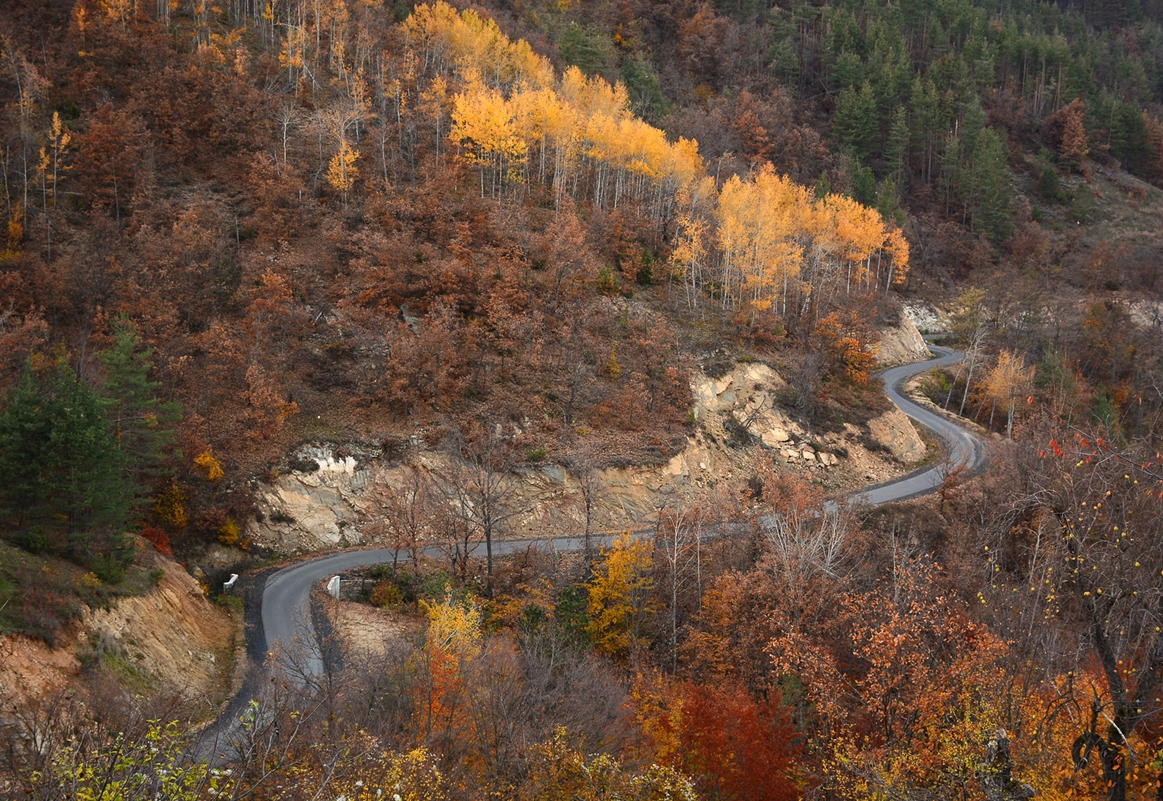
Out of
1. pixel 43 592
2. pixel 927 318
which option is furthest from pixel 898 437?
pixel 43 592

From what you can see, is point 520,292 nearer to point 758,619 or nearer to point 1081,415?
point 758,619

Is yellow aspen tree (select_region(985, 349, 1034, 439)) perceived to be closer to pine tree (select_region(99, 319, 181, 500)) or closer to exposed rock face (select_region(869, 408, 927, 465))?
exposed rock face (select_region(869, 408, 927, 465))

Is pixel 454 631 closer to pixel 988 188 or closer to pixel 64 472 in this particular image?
pixel 64 472

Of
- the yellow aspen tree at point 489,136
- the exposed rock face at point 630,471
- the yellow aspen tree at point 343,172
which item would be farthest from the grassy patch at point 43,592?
the yellow aspen tree at point 489,136

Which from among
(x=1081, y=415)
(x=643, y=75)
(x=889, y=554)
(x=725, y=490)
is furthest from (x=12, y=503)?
(x=643, y=75)

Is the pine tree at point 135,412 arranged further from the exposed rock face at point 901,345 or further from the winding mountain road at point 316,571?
the exposed rock face at point 901,345
